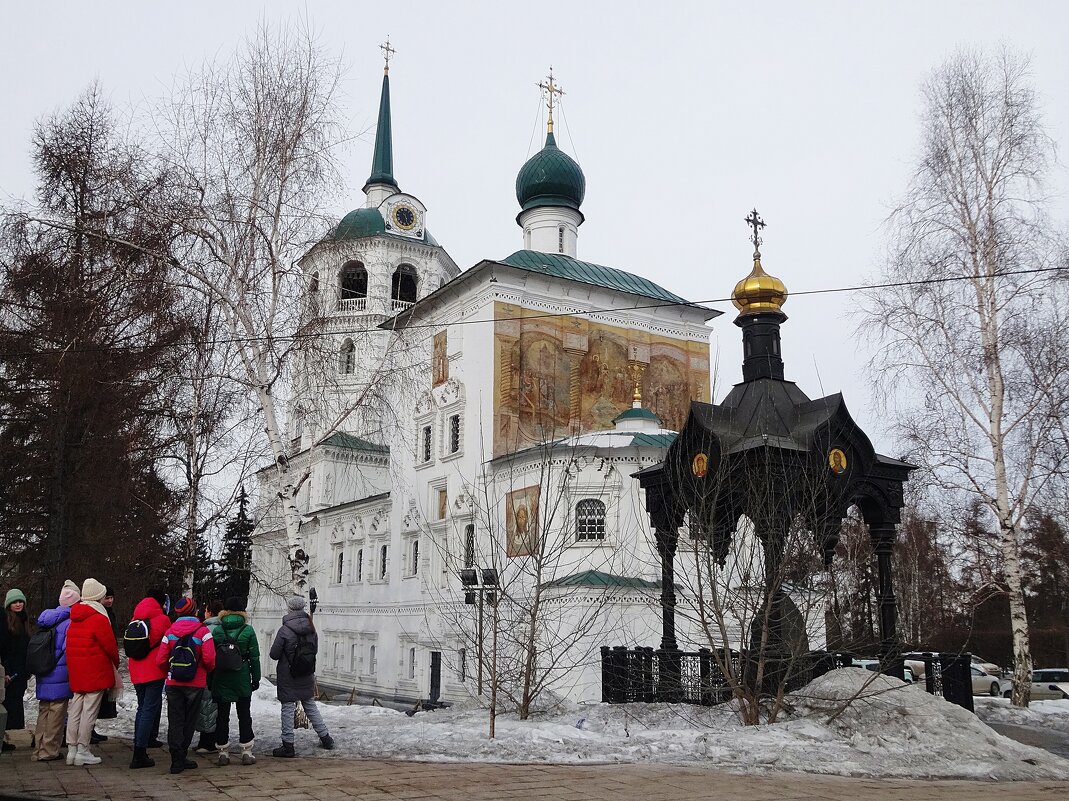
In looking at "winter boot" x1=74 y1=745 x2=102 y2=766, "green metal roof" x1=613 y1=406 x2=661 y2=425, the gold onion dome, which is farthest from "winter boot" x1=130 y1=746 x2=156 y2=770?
"green metal roof" x1=613 y1=406 x2=661 y2=425

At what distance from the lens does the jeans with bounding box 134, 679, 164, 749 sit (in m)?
8.09

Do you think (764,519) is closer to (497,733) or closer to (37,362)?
(497,733)

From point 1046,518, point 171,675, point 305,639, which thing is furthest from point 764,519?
point 1046,518

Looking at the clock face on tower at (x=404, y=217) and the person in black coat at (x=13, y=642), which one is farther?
the clock face on tower at (x=404, y=217)

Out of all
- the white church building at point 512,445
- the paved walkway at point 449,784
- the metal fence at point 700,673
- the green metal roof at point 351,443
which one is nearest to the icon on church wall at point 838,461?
the metal fence at point 700,673

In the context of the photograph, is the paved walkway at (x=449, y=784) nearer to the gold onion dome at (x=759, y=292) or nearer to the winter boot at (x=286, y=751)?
the winter boot at (x=286, y=751)

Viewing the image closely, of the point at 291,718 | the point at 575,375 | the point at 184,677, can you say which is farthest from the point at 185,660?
the point at 575,375

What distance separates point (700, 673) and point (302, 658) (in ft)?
19.9

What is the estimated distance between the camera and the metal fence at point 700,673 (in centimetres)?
1126

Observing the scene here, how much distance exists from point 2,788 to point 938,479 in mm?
18376

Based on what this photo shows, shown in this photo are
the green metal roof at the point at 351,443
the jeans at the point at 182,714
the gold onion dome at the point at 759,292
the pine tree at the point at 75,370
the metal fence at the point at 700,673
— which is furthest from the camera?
the green metal roof at the point at 351,443

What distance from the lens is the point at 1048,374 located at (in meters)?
18.9

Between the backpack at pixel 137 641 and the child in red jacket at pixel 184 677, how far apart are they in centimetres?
13

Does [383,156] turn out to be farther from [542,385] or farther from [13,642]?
[13,642]
